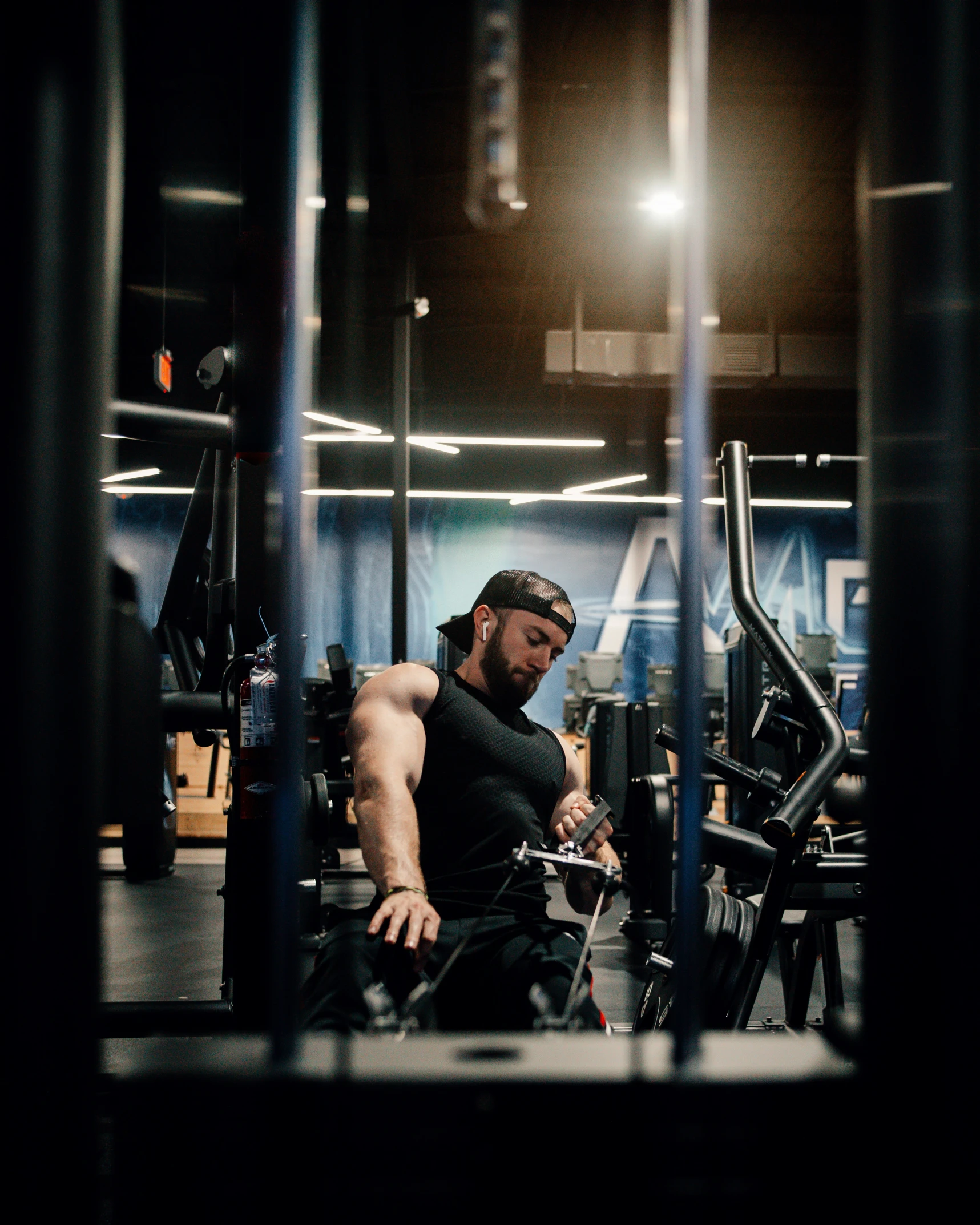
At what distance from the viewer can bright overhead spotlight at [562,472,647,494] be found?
7.91 meters

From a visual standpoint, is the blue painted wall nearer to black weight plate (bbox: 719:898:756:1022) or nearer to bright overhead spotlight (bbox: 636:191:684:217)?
bright overhead spotlight (bbox: 636:191:684:217)

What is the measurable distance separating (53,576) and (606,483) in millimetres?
7733

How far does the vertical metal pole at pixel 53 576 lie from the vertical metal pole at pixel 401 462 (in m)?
3.86

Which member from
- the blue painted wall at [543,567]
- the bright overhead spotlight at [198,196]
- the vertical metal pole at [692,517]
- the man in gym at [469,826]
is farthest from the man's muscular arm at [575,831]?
the blue painted wall at [543,567]

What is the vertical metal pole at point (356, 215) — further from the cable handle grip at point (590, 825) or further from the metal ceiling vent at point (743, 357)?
the cable handle grip at point (590, 825)

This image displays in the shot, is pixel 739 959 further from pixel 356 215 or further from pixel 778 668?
pixel 356 215

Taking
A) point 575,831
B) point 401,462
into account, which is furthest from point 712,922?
point 401,462

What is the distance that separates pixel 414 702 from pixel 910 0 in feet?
5.08

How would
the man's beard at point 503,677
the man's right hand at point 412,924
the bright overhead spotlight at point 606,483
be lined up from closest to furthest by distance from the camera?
1. the man's right hand at point 412,924
2. the man's beard at point 503,677
3. the bright overhead spotlight at point 606,483

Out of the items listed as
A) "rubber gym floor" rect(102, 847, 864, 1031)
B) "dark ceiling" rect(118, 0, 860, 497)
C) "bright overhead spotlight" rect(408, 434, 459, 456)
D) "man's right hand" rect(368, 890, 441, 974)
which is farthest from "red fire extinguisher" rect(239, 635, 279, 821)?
"bright overhead spotlight" rect(408, 434, 459, 456)

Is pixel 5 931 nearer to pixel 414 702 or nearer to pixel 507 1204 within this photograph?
pixel 507 1204

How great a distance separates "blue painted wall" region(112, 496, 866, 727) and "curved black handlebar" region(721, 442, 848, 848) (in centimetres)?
699

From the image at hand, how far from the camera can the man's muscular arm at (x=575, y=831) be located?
72.1 inches

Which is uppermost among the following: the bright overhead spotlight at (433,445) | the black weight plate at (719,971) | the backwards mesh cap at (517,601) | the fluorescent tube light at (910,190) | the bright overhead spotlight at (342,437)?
the bright overhead spotlight at (433,445)
